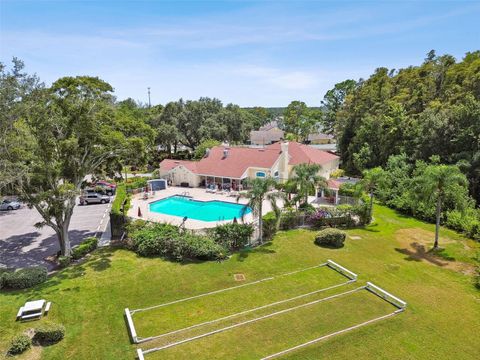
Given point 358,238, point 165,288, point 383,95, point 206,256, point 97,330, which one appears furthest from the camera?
point 383,95

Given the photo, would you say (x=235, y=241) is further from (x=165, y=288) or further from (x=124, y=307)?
(x=124, y=307)

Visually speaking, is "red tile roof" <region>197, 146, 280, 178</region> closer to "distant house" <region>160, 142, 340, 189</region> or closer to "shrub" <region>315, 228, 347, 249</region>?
"distant house" <region>160, 142, 340, 189</region>

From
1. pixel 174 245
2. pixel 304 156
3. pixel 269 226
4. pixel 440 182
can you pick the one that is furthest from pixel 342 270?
pixel 304 156

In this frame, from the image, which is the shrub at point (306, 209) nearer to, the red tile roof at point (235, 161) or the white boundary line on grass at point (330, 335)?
the red tile roof at point (235, 161)

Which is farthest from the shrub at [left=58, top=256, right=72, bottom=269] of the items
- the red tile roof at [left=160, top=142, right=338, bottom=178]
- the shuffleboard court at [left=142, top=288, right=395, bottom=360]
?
the red tile roof at [left=160, top=142, right=338, bottom=178]

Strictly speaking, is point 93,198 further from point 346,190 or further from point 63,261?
point 346,190

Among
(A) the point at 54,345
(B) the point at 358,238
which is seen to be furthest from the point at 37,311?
(B) the point at 358,238

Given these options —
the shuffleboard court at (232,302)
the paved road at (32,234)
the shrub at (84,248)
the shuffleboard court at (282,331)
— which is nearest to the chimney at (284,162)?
the paved road at (32,234)
